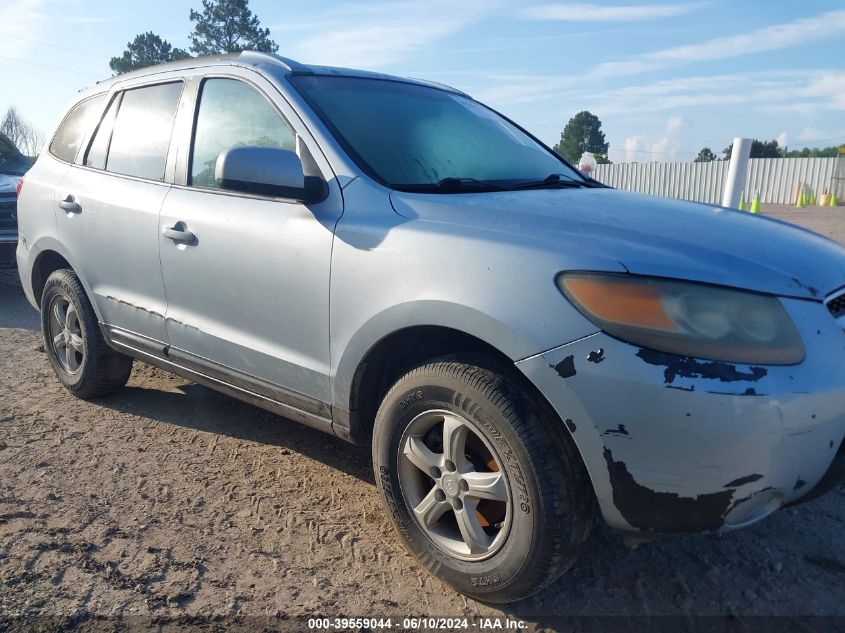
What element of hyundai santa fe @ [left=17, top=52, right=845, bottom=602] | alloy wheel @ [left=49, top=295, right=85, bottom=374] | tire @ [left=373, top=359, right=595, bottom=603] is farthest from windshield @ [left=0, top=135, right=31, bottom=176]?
tire @ [left=373, top=359, right=595, bottom=603]

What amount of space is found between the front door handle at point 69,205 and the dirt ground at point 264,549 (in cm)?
121

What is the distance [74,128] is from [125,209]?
1226 millimetres

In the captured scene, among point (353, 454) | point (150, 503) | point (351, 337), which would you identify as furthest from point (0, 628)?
point (353, 454)

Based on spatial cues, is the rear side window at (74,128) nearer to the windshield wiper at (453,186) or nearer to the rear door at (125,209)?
the rear door at (125,209)

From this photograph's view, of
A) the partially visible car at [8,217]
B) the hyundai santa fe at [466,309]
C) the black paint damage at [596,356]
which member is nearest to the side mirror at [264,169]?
the hyundai santa fe at [466,309]

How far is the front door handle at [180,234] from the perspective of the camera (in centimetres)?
313

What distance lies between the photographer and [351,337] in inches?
99.7

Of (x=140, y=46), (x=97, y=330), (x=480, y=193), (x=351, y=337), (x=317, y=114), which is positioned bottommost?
(x=97, y=330)

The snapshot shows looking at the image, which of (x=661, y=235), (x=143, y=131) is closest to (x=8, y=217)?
(x=143, y=131)

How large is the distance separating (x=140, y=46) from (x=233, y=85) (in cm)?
5248

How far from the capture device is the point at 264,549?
2676mm

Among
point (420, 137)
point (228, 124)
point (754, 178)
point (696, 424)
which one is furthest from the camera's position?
point (754, 178)

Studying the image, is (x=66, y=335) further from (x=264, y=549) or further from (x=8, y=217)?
(x=8, y=217)

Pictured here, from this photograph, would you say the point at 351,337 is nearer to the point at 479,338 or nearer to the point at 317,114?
the point at 479,338
